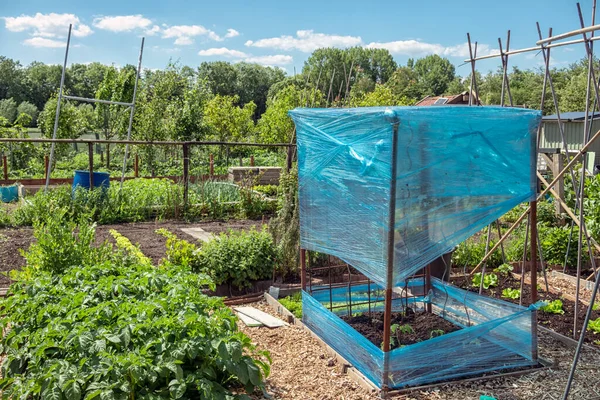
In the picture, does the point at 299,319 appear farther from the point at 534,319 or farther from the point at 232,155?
the point at 232,155

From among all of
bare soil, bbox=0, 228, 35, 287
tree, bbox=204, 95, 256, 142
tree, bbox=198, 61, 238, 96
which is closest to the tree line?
tree, bbox=204, 95, 256, 142

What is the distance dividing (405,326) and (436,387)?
2.68ft

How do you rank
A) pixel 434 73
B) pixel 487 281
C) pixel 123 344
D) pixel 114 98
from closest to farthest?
pixel 123 344, pixel 487 281, pixel 114 98, pixel 434 73

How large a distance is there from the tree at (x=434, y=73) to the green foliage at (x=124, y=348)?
6437 centimetres

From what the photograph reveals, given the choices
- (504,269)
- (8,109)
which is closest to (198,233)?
(504,269)

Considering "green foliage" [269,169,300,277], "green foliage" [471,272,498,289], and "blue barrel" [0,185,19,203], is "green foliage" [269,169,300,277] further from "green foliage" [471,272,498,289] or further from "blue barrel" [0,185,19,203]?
"blue barrel" [0,185,19,203]

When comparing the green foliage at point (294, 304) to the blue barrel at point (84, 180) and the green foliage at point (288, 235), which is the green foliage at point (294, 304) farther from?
the blue barrel at point (84, 180)

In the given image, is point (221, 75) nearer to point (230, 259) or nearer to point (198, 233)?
point (198, 233)

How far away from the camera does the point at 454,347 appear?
4.36 meters

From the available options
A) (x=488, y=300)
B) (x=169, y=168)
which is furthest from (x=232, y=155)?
(x=488, y=300)

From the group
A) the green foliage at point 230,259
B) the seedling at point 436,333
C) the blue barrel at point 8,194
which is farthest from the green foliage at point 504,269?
the blue barrel at point 8,194

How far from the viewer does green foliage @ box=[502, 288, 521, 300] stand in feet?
21.1

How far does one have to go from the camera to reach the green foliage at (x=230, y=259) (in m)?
6.70

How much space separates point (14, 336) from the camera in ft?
13.5
